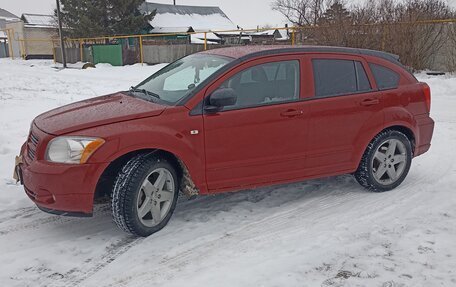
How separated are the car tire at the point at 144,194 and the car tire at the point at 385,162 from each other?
85.5 inches

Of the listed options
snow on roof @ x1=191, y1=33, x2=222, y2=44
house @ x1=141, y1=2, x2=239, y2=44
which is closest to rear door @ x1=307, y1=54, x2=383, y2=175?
snow on roof @ x1=191, y1=33, x2=222, y2=44

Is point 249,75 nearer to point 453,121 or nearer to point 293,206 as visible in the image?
point 293,206

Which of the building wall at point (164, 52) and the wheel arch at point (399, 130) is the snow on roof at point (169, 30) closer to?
the building wall at point (164, 52)

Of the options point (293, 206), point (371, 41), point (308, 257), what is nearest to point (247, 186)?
point (293, 206)

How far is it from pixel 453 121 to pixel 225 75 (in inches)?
243

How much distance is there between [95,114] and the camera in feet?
12.6

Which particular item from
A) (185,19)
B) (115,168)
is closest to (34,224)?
(115,168)

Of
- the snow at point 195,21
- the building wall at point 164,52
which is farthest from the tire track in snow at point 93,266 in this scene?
the snow at point 195,21

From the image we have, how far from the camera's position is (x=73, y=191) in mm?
3455

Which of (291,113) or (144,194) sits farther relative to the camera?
(291,113)

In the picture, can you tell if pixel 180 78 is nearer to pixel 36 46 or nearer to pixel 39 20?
pixel 36 46

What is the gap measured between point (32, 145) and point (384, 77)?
3.78m

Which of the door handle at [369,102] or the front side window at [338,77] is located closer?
the front side window at [338,77]

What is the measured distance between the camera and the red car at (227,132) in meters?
3.54
